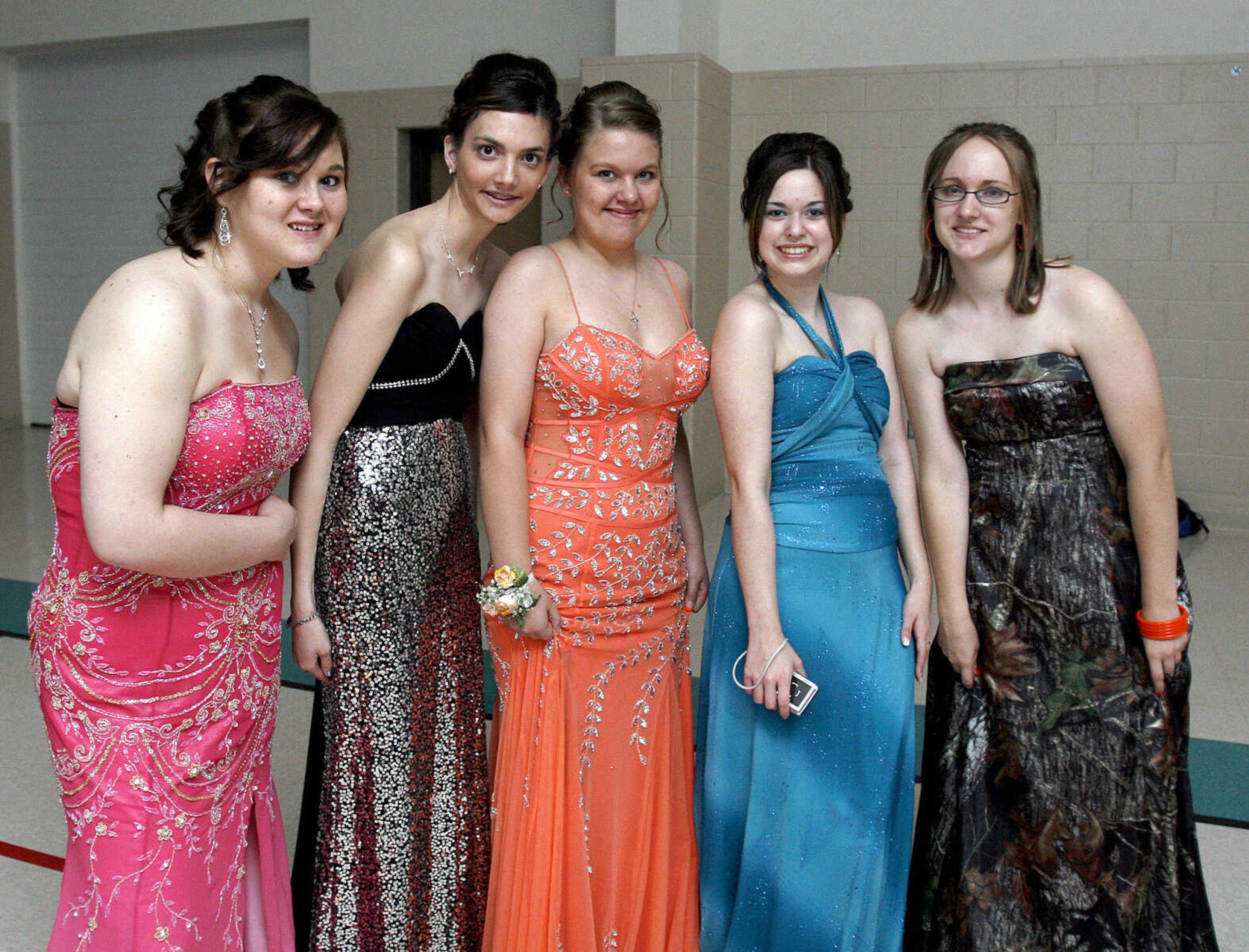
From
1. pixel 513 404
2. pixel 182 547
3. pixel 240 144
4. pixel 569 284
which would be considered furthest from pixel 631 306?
pixel 182 547

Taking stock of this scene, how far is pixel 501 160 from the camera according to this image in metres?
2.05

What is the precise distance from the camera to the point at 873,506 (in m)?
2.11

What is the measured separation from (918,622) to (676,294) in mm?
799

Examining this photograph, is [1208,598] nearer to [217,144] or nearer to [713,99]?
[713,99]

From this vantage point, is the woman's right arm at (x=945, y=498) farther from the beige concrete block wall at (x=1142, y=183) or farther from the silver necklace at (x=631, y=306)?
the beige concrete block wall at (x=1142, y=183)

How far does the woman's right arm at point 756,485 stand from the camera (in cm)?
202

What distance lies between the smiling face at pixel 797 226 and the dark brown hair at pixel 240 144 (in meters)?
0.78

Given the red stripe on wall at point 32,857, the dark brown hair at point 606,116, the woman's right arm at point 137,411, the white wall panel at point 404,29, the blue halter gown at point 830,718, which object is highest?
the white wall panel at point 404,29

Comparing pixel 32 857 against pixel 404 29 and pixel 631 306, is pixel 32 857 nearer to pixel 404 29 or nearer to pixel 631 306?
pixel 631 306

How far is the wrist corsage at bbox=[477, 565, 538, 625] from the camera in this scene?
2.04 meters

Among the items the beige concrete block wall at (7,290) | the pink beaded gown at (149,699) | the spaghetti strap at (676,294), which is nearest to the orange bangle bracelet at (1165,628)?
the spaghetti strap at (676,294)

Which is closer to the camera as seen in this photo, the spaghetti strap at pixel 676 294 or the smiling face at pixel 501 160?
the smiling face at pixel 501 160

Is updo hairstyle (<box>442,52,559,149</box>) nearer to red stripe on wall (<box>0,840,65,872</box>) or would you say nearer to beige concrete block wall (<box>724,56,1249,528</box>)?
red stripe on wall (<box>0,840,65,872</box>)

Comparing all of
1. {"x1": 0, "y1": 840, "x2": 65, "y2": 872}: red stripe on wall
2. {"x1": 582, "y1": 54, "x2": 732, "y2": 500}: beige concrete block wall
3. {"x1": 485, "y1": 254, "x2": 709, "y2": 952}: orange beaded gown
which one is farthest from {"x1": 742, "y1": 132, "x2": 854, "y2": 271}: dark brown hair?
{"x1": 582, "y1": 54, "x2": 732, "y2": 500}: beige concrete block wall
